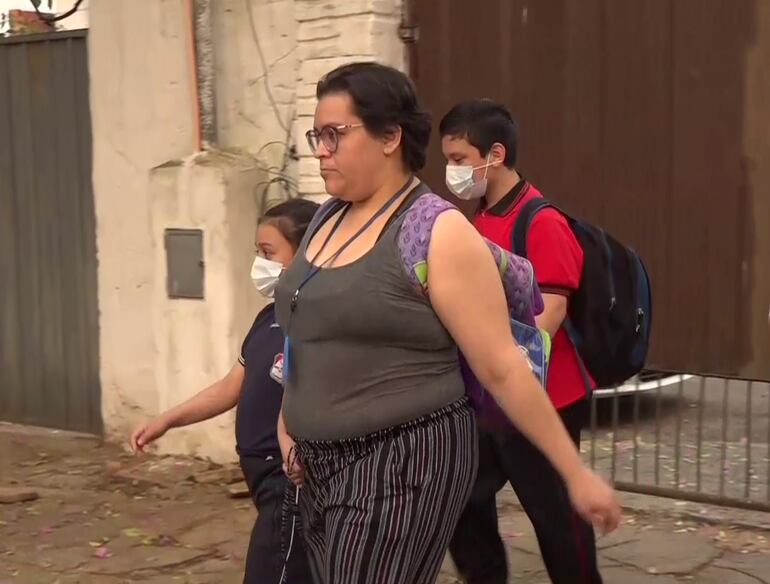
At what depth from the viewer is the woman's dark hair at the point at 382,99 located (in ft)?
9.00

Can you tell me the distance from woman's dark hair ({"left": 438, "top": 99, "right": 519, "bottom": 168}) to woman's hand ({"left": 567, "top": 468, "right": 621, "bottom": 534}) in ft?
5.06

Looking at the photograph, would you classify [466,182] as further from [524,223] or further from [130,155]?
[130,155]

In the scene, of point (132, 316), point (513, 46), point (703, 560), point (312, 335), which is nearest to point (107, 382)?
point (132, 316)

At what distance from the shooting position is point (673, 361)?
524 centimetres

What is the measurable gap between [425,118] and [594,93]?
104 inches

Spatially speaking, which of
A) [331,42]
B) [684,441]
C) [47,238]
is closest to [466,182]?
[331,42]

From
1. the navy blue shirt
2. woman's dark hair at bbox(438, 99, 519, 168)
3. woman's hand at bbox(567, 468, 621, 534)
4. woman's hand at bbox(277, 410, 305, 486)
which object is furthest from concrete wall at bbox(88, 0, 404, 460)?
woman's hand at bbox(567, 468, 621, 534)

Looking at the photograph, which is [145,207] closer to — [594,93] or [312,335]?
[594,93]

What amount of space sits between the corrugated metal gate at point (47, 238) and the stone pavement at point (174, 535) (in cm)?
70

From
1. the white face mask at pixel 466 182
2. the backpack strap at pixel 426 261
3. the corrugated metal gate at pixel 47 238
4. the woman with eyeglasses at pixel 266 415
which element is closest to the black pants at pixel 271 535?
the woman with eyeglasses at pixel 266 415

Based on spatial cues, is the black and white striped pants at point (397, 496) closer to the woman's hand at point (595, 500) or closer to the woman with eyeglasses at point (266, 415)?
the woman's hand at point (595, 500)

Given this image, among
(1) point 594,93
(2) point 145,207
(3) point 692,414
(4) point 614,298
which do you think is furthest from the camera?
(3) point 692,414

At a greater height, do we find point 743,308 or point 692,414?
point 743,308

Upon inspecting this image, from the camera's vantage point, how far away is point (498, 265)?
2.76 meters
